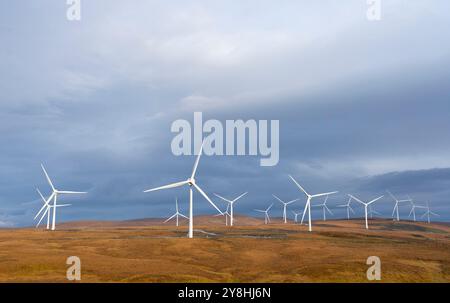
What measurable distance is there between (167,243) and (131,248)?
5494mm
